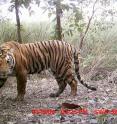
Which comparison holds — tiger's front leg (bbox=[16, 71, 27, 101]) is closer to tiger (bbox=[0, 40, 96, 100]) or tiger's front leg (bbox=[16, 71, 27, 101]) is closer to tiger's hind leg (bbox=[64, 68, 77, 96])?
tiger (bbox=[0, 40, 96, 100])

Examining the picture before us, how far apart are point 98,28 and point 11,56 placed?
4.79 meters

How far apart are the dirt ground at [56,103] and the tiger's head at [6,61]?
1.73 feet

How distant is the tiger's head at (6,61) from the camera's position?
220 inches

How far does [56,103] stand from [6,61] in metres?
1.02

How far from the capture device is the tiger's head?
5.59 metres

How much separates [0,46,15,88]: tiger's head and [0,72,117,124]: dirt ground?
1.73 ft

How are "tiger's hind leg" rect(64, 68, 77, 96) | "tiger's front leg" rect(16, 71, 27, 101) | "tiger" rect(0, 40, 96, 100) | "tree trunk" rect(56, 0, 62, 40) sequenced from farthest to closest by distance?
"tree trunk" rect(56, 0, 62, 40)
"tiger's hind leg" rect(64, 68, 77, 96)
"tiger" rect(0, 40, 96, 100)
"tiger's front leg" rect(16, 71, 27, 101)

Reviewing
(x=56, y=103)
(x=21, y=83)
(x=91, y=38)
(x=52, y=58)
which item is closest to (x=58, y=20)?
(x=91, y=38)

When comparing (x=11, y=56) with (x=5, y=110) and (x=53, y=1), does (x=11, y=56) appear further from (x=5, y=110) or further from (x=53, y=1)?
(x=53, y=1)

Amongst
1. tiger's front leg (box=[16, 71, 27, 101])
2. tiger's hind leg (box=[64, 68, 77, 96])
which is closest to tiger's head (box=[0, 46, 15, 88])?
tiger's front leg (box=[16, 71, 27, 101])

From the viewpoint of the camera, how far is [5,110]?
18.2ft

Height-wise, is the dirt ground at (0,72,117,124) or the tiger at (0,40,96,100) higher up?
the tiger at (0,40,96,100)

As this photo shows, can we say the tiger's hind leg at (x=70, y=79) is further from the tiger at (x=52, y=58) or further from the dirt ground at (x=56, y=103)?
the dirt ground at (x=56, y=103)

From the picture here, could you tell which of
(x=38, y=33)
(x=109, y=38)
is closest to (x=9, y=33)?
(x=38, y=33)
